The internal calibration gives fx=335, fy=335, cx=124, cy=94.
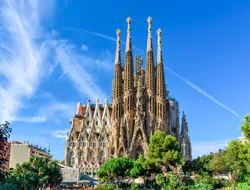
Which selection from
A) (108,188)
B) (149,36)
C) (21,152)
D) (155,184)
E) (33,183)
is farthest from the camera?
(149,36)

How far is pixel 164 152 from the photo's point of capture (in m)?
45.7

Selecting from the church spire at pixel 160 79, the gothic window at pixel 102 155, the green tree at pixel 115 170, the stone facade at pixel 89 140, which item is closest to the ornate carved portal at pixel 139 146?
the stone facade at pixel 89 140

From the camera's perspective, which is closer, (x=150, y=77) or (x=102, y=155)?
(x=150, y=77)

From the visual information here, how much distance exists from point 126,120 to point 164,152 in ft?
62.0

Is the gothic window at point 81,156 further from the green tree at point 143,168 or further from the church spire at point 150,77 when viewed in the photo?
the green tree at point 143,168

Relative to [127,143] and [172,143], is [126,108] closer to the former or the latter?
[127,143]

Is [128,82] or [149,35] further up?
[149,35]

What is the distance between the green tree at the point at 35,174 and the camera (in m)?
31.8

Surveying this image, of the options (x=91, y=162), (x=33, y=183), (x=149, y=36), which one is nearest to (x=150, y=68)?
(x=149, y=36)

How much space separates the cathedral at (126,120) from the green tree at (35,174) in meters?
23.5

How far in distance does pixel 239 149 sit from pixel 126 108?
3154 centimetres

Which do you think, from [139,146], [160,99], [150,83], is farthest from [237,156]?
[150,83]

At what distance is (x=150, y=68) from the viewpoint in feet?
218

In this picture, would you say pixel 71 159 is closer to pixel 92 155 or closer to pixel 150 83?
pixel 92 155
